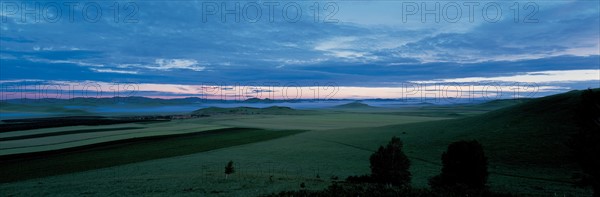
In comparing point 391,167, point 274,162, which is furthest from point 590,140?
point 274,162

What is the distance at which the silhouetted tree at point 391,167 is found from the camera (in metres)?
25.0

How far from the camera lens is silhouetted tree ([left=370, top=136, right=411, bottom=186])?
2503 cm

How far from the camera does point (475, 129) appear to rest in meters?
55.9

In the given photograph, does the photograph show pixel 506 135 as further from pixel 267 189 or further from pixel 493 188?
pixel 267 189

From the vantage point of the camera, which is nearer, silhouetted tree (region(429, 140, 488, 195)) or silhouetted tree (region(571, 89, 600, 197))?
silhouetted tree (region(571, 89, 600, 197))

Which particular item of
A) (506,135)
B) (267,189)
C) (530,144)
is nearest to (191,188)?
(267,189)

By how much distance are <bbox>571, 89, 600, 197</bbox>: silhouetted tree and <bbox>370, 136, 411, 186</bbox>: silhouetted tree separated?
10.3m

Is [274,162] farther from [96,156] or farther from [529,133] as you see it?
[529,133]

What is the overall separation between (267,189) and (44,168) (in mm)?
28944

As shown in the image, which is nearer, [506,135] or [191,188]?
[191,188]

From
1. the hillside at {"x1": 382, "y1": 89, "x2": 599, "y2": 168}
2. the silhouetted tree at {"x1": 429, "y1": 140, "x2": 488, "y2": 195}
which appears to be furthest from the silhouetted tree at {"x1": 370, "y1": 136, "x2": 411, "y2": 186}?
the hillside at {"x1": 382, "y1": 89, "x2": 599, "y2": 168}

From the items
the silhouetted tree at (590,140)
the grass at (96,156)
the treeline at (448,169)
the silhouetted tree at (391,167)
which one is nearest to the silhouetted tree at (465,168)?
the treeline at (448,169)

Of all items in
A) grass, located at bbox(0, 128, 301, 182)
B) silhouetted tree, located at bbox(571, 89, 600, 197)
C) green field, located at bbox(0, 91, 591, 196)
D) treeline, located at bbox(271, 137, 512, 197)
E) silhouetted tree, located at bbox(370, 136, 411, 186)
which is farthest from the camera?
grass, located at bbox(0, 128, 301, 182)

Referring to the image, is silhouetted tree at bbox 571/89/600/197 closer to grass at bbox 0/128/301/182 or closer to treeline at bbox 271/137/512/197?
treeline at bbox 271/137/512/197
